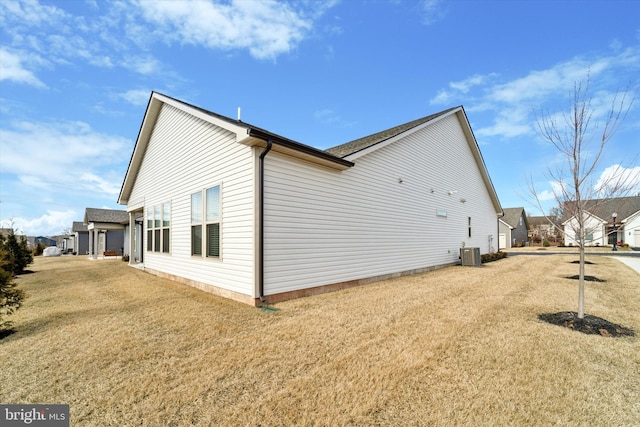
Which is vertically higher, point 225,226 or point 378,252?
point 225,226

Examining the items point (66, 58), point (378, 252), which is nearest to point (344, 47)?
point (378, 252)

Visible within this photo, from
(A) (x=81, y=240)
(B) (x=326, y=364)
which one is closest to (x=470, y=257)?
(B) (x=326, y=364)

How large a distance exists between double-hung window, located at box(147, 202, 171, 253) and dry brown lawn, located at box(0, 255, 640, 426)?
4448 mm

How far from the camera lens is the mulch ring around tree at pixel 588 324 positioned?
14.2ft

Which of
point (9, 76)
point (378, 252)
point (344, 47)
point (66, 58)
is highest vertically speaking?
point (344, 47)

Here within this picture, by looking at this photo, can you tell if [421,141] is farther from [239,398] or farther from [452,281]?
[239,398]

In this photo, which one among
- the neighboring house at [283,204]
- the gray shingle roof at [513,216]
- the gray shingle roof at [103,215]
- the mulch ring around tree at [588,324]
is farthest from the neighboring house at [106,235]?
the gray shingle roof at [513,216]

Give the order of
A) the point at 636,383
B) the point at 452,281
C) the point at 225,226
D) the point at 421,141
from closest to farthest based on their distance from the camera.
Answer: the point at 636,383 → the point at 225,226 → the point at 452,281 → the point at 421,141

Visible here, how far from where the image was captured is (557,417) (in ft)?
7.61

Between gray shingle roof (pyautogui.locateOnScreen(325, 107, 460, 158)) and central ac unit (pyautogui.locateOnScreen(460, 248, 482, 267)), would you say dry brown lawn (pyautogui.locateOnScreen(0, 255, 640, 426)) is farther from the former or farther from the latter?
central ac unit (pyautogui.locateOnScreen(460, 248, 482, 267))

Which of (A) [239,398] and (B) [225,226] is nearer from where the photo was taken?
(A) [239,398]

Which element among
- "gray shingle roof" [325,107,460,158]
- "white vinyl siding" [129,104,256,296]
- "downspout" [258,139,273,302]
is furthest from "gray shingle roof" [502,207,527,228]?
"white vinyl siding" [129,104,256,296]

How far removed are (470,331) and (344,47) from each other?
10.4 metres

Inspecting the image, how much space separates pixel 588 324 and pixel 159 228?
13.1m
